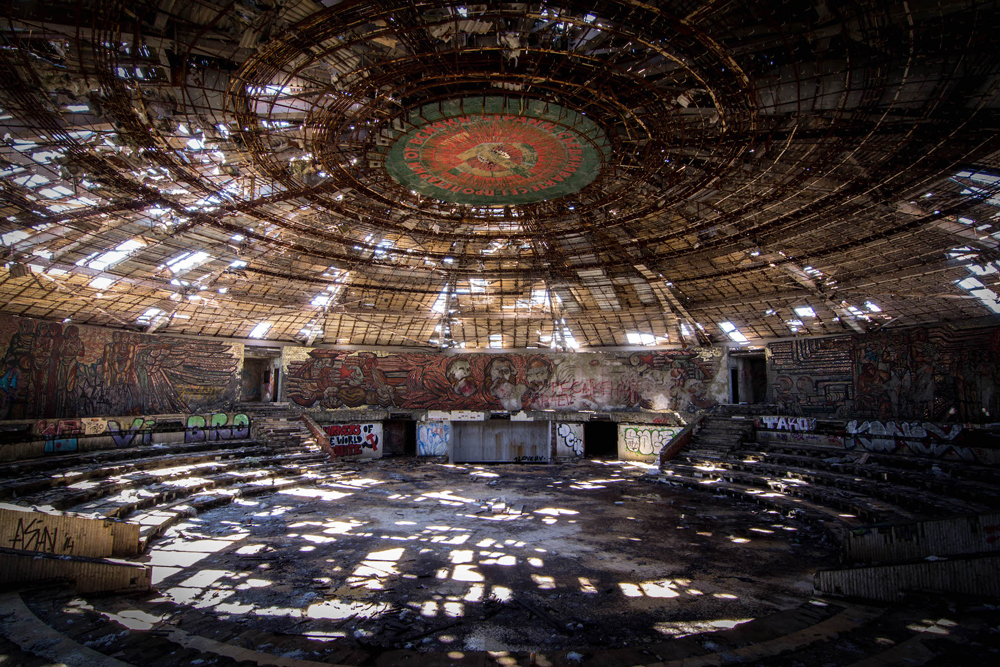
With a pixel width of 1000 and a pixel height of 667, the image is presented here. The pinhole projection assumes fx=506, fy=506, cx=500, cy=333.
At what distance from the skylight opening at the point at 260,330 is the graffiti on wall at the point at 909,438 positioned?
31.8 metres

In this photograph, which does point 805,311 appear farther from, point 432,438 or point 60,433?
point 60,433

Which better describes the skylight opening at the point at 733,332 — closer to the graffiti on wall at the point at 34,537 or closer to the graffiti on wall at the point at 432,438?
the graffiti on wall at the point at 432,438

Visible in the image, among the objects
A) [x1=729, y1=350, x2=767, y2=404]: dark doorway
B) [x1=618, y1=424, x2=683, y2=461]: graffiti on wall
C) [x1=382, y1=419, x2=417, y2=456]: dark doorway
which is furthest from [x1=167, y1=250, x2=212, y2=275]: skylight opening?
[x1=729, y1=350, x2=767, y2=404]: dark doorway

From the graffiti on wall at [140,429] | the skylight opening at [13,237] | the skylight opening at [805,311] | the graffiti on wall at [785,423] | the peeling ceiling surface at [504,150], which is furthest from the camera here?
the skylight opening at [805,311]

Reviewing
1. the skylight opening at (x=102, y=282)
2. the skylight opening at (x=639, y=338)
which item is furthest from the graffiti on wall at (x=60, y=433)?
the skylight opening at (x=639, y=338)

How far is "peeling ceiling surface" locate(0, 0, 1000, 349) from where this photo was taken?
9.58m

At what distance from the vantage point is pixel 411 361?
1378 inches

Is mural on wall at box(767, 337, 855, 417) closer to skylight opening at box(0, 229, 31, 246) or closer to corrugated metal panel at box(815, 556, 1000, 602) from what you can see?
corrugated metal panel at box(815, 556, 1000, 602)

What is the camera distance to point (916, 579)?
9.45 m

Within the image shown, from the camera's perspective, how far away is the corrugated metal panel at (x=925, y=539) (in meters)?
10.1

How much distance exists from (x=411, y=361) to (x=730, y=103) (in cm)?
2692

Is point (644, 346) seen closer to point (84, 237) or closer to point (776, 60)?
point (776, 60)

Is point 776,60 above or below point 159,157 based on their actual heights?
above

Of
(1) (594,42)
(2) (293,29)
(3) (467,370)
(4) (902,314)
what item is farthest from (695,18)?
(3) (467,370)
